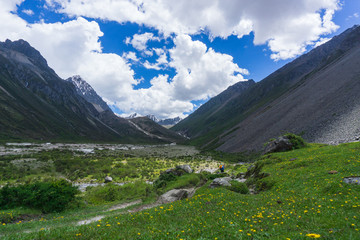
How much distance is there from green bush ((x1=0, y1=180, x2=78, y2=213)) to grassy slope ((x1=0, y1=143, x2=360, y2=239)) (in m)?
9.61

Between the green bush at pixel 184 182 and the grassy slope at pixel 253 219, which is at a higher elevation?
the grassy slope at pixel 253 219

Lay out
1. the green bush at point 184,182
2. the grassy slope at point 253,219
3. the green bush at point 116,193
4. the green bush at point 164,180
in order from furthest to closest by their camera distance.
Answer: the green bush at point 164,180, the green bush at point 184,182, the green bush at point 116,193, the grassy slope at point 253,219

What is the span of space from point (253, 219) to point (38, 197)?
21795 millimetres

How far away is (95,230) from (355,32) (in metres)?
276

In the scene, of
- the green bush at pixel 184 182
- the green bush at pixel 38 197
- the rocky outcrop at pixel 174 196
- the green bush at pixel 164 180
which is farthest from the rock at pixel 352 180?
the green bush at pixel 38 197

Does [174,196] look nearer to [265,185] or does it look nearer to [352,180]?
[265,185]

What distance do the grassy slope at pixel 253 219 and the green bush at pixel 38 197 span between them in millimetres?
9613

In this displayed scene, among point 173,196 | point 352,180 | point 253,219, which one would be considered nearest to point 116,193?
point 173,196

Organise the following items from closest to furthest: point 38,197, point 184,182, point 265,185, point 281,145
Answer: point 38,197
point 265,185
point 184,182
point 281,145

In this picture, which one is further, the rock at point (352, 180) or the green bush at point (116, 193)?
the green bush at point (116, 193)

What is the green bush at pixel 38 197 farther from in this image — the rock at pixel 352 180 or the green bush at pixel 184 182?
the rock at pixel 352 180

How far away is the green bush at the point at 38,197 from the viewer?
61.0 feet

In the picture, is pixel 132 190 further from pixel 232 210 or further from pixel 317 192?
pixel 317 192

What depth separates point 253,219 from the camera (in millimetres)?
10312
